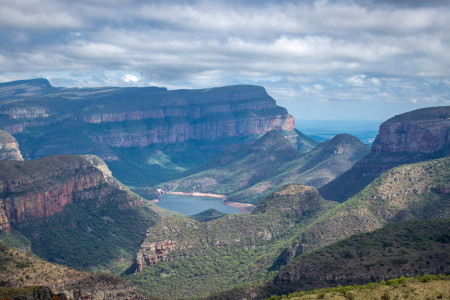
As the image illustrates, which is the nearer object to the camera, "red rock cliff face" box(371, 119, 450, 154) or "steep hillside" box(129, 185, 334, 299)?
"steep hillside" box(129, 185, 334, 299)

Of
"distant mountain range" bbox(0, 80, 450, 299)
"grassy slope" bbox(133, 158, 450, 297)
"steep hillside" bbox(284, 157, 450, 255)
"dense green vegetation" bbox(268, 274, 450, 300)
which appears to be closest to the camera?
"dense green vegetation" bbox(268, 274, 450, 300)

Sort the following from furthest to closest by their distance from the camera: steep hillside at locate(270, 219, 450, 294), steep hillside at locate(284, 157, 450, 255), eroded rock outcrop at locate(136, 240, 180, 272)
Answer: steep hillside at locate(284, 157, 450, 255), eroded rock outcrop at locate(136, 240, 180, 272), steep hillside at locate(270, 219, 450, 294)

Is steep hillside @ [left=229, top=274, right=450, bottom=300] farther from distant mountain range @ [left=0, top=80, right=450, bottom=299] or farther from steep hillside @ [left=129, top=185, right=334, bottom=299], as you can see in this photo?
steep hillside @ [left=129, top=185, right=334, bottom=299]

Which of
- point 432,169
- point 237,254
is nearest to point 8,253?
point 237,254

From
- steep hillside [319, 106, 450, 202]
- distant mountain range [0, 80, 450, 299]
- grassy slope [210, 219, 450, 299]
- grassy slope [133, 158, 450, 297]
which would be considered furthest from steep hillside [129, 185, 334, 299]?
steep hillside [319, 106, 450, 202]

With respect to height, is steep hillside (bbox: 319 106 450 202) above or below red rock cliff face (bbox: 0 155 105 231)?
above

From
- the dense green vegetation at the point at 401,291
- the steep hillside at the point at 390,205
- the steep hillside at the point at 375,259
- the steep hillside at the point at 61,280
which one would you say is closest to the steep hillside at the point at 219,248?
the steep hillside at the point at 390,205

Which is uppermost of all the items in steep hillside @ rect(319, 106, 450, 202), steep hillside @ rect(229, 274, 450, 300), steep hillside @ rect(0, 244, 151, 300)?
steep hillside @ rect(319, 106, 450, 202)

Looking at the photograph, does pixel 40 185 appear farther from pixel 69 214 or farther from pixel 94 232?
pixel 94 232
